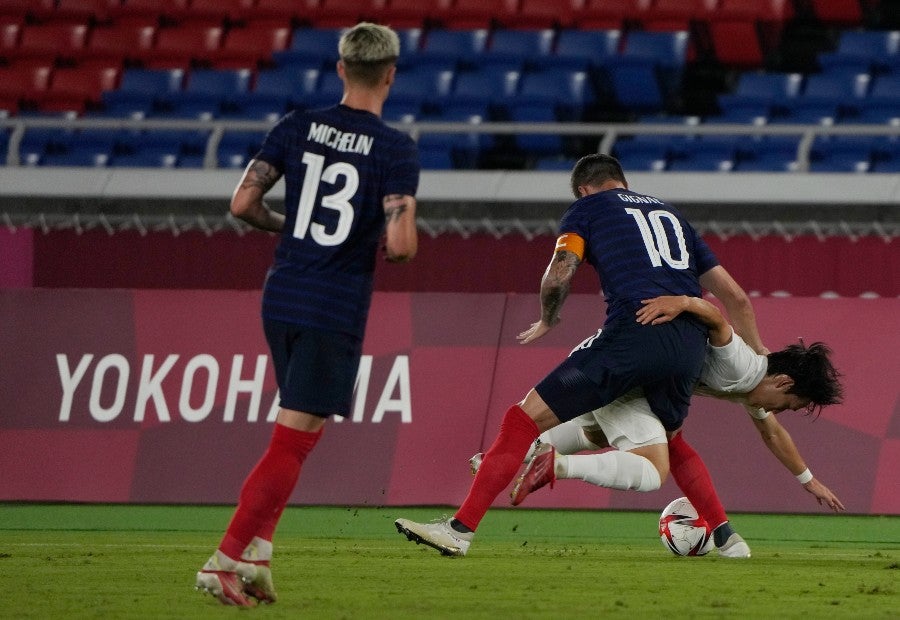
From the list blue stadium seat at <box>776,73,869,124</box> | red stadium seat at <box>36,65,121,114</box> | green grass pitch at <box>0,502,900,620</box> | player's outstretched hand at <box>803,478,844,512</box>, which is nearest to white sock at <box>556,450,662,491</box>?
green grass pitch at <box>0,502,900,620</box>

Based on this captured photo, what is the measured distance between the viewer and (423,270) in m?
12.3

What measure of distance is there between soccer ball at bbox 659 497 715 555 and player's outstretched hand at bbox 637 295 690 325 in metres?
1.14

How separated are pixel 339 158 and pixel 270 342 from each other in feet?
2.20

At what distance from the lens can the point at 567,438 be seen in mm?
7328

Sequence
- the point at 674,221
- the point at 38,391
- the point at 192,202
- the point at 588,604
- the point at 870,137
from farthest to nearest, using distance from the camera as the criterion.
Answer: the point at 870,137 → the point at 192,202 → the point at 38,391 → the point at 674,221 → the point at 588,604

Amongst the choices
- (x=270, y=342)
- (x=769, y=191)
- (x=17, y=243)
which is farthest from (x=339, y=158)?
(x=769, y=191)

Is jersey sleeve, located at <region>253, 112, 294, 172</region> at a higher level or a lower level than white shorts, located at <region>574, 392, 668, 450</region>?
higher

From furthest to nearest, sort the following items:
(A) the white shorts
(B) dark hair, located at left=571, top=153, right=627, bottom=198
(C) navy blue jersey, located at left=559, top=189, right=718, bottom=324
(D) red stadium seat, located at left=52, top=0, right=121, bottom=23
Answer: (D) red stadium seat, located at left=52, top=0, right=121, bottom=23
(B) dark hair, located at left=571, top=153, right=627, bottom=198
(A) the white shorts
(C) navy blue jersey, located at left=559, top=189, right=718, bottom=324

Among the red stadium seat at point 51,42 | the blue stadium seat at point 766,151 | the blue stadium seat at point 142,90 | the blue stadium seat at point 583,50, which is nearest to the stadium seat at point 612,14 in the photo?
the blue stadium seat at point 583,50

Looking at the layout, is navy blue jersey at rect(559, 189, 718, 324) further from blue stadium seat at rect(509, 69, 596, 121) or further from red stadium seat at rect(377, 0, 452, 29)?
red stadium seat at rect(377, 0, 452, 29)

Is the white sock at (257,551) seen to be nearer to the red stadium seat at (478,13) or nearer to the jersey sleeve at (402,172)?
the jersey sleeve at (402,172)

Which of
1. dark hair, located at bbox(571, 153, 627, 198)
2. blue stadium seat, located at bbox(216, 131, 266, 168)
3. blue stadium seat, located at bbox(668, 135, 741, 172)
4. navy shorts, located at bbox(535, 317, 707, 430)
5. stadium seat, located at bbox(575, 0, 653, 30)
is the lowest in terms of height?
navy shorts, located at bbox(535, 317, 707, 430)

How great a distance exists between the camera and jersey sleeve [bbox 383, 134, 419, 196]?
17.2 ft

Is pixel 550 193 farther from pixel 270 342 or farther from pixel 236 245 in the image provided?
pixel 270 342
